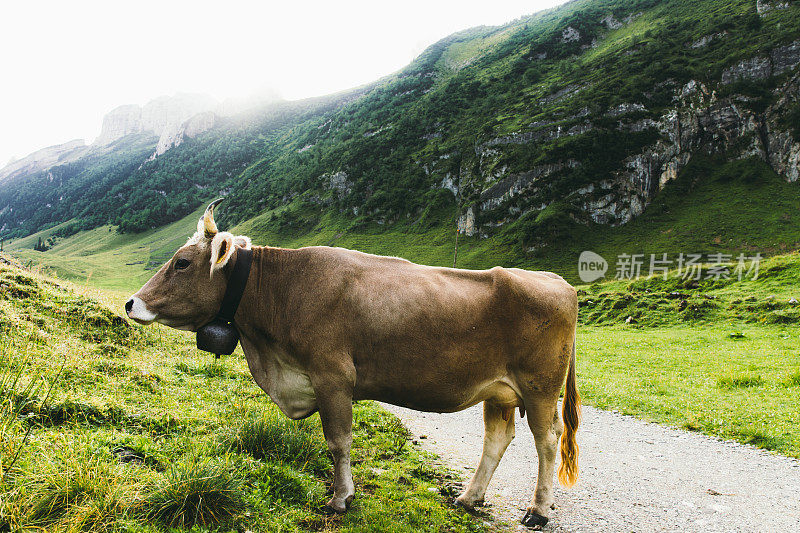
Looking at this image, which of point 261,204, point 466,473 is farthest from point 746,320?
point 261,204

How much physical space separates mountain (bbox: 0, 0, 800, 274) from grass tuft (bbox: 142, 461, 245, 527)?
68907mm

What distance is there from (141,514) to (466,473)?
478 cm

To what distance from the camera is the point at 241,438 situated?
517 cm

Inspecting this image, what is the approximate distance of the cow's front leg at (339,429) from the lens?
13.6 ft

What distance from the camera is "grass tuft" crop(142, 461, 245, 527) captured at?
338cm

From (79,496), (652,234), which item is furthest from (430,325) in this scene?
(652,234)

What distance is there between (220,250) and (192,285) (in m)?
0.49

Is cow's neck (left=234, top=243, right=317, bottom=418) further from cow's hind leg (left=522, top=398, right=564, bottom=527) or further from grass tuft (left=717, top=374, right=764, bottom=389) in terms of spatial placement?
grass tuft (left=717, top=374, right=764, bottom=389)

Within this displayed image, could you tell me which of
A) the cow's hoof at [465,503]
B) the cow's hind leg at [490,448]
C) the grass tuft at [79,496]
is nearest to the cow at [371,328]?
the cow's hind leg at [490,448]

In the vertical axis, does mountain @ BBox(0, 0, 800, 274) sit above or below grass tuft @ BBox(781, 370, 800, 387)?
above

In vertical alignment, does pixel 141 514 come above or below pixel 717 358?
above

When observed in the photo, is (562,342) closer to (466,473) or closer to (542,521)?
(542,521)

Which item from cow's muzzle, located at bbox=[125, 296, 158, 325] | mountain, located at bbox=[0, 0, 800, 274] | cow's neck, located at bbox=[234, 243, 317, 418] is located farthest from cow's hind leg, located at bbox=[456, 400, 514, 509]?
mountain, located at bbox=[0, 0, 800, 274]

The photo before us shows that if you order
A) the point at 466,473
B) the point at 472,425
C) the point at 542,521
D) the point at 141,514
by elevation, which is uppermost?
the point at 141,514
